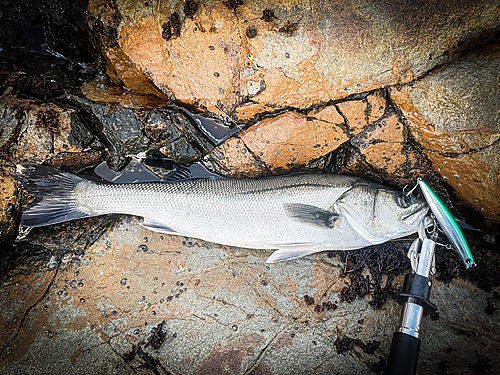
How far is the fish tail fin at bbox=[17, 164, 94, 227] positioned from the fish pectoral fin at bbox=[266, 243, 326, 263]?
2344 millimetres

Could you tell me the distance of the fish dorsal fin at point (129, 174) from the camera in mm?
4480

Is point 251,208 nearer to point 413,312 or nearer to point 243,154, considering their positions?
point 243,154

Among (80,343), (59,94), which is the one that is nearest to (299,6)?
(59,94)

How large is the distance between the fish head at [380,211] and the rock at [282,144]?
0.67 metres

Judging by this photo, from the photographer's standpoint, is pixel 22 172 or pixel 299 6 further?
pixel 22 172

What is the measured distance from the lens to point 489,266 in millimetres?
4086

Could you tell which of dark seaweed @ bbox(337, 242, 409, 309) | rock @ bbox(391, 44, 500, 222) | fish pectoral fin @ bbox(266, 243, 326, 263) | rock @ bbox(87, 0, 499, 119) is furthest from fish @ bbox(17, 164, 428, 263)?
rock @ bbox(87, 0, 499, 119)

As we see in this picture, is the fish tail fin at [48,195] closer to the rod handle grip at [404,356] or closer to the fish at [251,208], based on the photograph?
the fish at [251,208]

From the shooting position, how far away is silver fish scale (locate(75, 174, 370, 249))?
4.13 meters

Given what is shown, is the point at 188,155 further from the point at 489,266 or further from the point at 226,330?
the point at 489,266

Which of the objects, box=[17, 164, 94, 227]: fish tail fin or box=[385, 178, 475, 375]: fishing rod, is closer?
box=[385, 178, 475, 375]: fishing rod

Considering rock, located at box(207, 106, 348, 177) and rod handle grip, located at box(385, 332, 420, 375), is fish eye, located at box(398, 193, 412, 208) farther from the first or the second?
rod handle grip, located at box(385, 332, 420, 375)

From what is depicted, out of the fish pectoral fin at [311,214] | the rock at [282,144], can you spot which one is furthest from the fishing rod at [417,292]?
the rock at [282,144]

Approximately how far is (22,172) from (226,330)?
115 inches
